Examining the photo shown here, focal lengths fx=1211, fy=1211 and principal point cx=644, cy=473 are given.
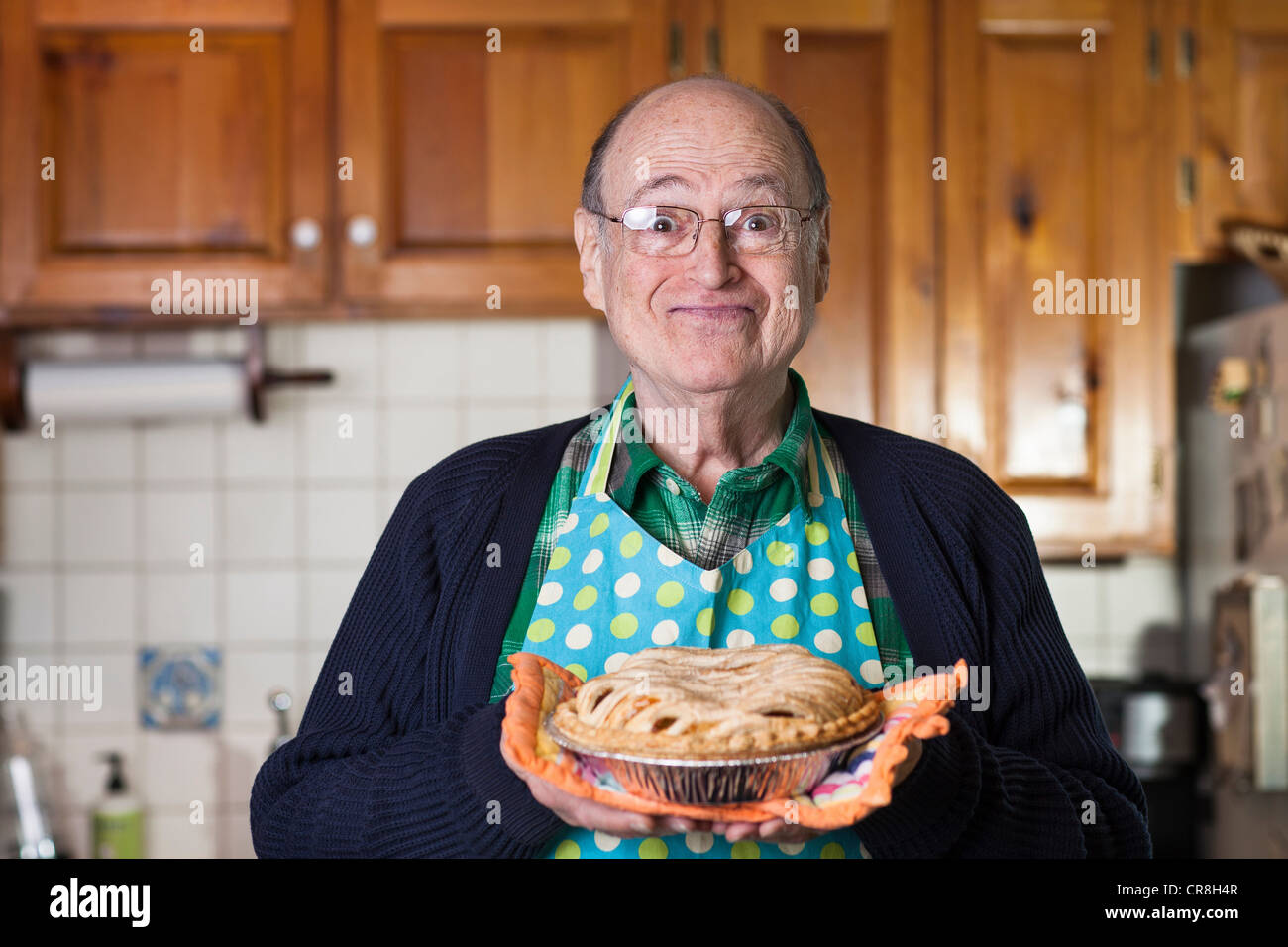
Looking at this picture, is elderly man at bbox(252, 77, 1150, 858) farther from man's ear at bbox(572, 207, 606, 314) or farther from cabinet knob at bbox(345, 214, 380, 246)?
cabinet knob at bbox(345, 214, 380, 246)

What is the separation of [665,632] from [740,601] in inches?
2.8

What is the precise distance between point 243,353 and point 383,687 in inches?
52.3

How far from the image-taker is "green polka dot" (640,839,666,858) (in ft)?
3.04

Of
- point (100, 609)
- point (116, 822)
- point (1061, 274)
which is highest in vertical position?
point (1061, 274)

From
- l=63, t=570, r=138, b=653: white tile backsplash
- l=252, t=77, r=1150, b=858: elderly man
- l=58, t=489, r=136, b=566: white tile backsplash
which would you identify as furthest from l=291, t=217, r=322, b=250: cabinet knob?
l=252, t=77, r=1150, b=858: elderly man

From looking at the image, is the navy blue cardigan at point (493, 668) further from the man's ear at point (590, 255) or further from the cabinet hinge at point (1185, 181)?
the cabinet hinge at point (1185, 181)

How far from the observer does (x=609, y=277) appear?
1.06 metres

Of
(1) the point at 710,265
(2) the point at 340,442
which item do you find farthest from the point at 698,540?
(2) the point at 340,442

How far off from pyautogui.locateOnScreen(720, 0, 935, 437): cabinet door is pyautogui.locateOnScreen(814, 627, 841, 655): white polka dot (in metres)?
1.08

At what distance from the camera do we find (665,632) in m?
0.99

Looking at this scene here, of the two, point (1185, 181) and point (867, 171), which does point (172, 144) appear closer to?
point (867, 171)

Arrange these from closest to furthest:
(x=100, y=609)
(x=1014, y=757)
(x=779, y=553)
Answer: (x=1014, y=757), (x=779, y=553), (x=100, y=609)
